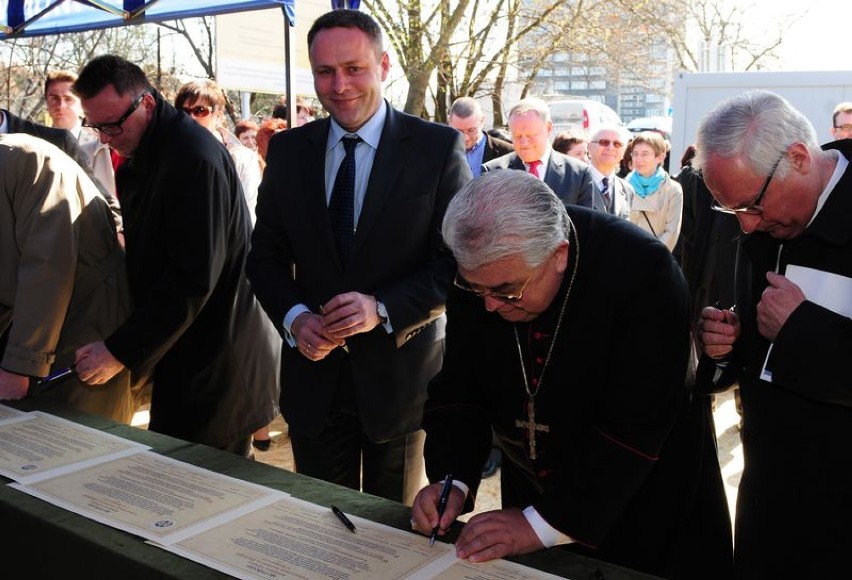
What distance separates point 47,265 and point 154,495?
99cm

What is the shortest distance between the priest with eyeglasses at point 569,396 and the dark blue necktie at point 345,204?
0.61m

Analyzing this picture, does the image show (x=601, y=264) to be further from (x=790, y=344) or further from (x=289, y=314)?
(x=289, y=314)

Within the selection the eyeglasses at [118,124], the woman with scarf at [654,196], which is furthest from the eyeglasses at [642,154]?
the eyeglasses at [118,124]

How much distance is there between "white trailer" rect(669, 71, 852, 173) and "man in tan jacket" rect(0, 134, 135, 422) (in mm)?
7047

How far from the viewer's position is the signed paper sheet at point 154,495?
5.27 feet

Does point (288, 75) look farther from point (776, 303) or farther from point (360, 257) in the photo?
point (776, 303)

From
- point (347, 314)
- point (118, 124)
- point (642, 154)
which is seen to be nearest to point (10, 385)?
point (118, 124)

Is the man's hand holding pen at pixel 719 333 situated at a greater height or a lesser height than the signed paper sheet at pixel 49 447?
greater

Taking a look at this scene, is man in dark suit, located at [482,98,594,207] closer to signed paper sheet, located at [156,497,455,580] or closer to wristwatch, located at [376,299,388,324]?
wristwatch, located at [376,299,388,324]

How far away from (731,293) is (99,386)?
3563mm

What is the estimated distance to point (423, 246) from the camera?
8.07 ft

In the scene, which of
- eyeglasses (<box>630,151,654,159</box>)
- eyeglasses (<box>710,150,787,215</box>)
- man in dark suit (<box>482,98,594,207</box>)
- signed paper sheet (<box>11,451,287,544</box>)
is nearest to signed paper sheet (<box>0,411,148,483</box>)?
signed paper sheet (<box>11,451,287,544</box>)

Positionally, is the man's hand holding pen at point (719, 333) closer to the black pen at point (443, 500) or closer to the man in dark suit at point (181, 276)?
the black pen at point (443, 500)

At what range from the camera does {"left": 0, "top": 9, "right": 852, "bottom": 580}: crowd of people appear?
65.7 inches
